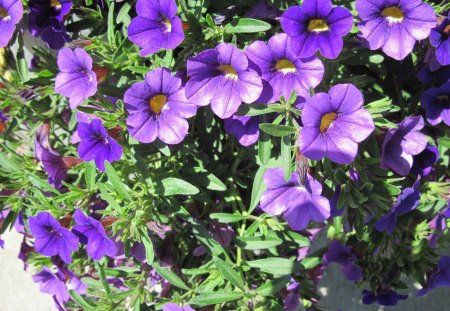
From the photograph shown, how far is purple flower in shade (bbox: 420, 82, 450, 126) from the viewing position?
1945 millimetres

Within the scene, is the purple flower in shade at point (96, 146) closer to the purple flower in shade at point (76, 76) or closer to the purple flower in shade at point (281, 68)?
the purple flower in shade at point (76, 76)

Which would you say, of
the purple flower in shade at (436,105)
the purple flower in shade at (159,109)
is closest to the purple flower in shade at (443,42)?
the purple flower in shade at (436,105)

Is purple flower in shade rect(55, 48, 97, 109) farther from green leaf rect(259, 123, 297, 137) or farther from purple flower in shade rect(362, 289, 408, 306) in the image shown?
purple flower in shade rect(362, 289, 408, 306)

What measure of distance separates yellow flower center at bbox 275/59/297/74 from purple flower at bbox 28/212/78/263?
30.5 inches

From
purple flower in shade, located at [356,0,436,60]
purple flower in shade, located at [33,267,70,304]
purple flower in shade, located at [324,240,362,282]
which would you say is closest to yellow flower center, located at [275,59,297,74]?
purple flower in shade, located at [356,0,436,60]

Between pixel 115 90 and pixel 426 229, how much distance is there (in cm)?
115

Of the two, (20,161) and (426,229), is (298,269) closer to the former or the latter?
(426,229)

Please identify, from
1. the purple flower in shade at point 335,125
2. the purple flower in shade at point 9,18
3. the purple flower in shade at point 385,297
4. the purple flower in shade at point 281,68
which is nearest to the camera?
the purple flower in shade at point 335,125

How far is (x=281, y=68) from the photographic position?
1.59m

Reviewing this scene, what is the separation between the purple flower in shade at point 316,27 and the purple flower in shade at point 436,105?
0.59 m

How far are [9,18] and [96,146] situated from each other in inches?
19.4

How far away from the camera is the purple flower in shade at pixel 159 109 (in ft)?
5.16

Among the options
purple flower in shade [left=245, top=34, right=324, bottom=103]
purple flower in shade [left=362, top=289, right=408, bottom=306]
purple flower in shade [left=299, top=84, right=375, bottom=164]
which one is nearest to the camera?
purple flower in shade [left=299, top=84, right=375, bottom=164]

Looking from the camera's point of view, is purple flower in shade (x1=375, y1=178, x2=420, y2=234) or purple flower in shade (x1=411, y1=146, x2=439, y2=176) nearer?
purple flower in shade (x1=375, y1=178, x2=420, y2=234)
